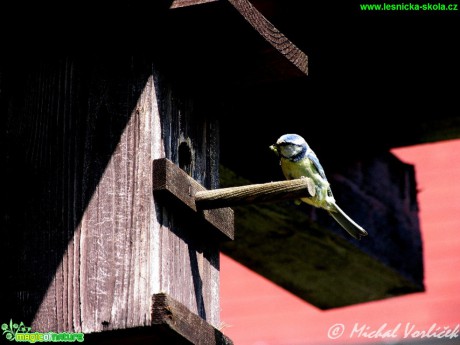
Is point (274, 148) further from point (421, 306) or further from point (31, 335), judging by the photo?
point (421, 306)

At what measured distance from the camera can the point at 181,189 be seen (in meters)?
3.28

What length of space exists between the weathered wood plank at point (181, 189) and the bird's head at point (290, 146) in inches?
27.2

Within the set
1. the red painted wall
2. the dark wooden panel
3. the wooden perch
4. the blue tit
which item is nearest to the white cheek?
the blue tit

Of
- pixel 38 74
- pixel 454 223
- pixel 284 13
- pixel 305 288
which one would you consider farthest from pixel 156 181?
pixel 454 223

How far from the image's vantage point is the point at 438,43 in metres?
4.19

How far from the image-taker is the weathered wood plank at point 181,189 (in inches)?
126

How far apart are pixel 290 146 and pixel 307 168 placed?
13cm

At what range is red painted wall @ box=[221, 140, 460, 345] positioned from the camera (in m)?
5.55

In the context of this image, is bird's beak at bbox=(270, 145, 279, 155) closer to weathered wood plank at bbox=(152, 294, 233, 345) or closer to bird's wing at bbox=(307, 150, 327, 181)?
bird's wing at bbox=(307, 150, 327, 181)
